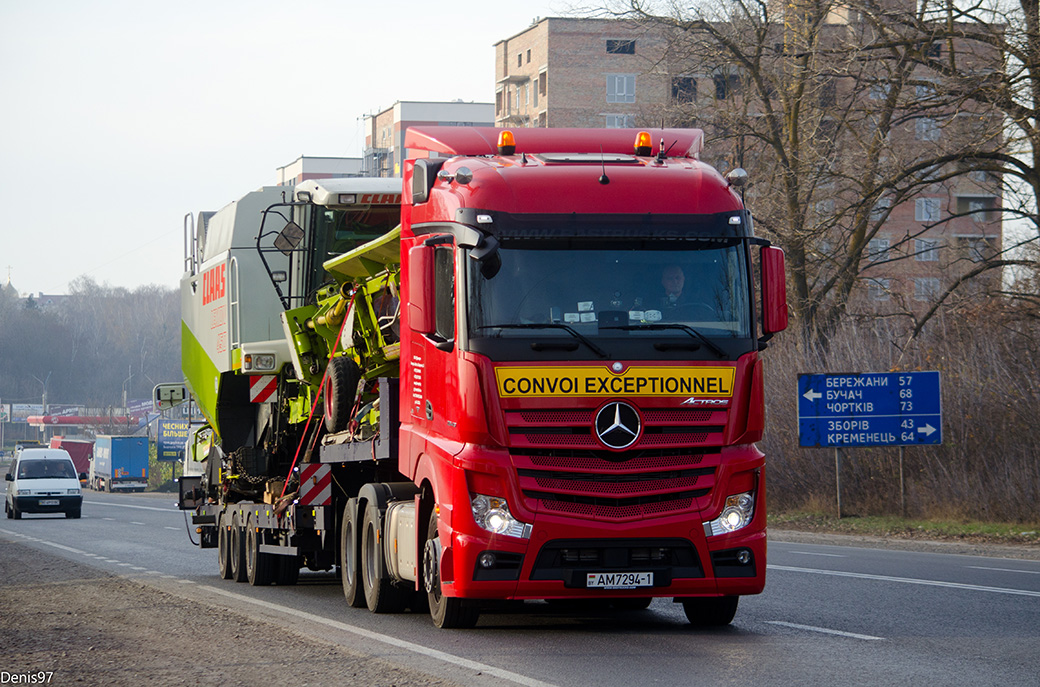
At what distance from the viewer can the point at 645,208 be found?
34.0ft

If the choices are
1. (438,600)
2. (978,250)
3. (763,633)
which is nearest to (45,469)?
(978,250)

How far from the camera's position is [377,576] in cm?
1232

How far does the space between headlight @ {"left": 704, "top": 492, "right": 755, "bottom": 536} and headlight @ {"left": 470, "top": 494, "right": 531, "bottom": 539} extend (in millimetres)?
1351

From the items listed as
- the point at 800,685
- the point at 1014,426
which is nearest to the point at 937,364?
the point at 1014,426

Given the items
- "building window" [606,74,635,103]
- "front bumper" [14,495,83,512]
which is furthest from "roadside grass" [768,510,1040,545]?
"building window" [606,74,635,103]

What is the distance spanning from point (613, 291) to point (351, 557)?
15.0 feet

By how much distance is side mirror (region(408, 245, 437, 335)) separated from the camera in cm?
1028

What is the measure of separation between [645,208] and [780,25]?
91.2 ft

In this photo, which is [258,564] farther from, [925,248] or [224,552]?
[925,248]

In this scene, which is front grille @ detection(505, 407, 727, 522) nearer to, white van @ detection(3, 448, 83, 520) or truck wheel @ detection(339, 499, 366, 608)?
truck wheel @ detection(339, 499, 366, 608)

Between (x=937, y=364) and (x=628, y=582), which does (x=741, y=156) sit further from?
(x=628, y=582)

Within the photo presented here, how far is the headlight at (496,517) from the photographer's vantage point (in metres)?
9.88

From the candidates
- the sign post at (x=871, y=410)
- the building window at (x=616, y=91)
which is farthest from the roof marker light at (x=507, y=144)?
the building window at (x=616, y=91)

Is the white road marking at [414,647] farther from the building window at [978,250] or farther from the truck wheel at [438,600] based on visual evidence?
the building window at [978,250]
